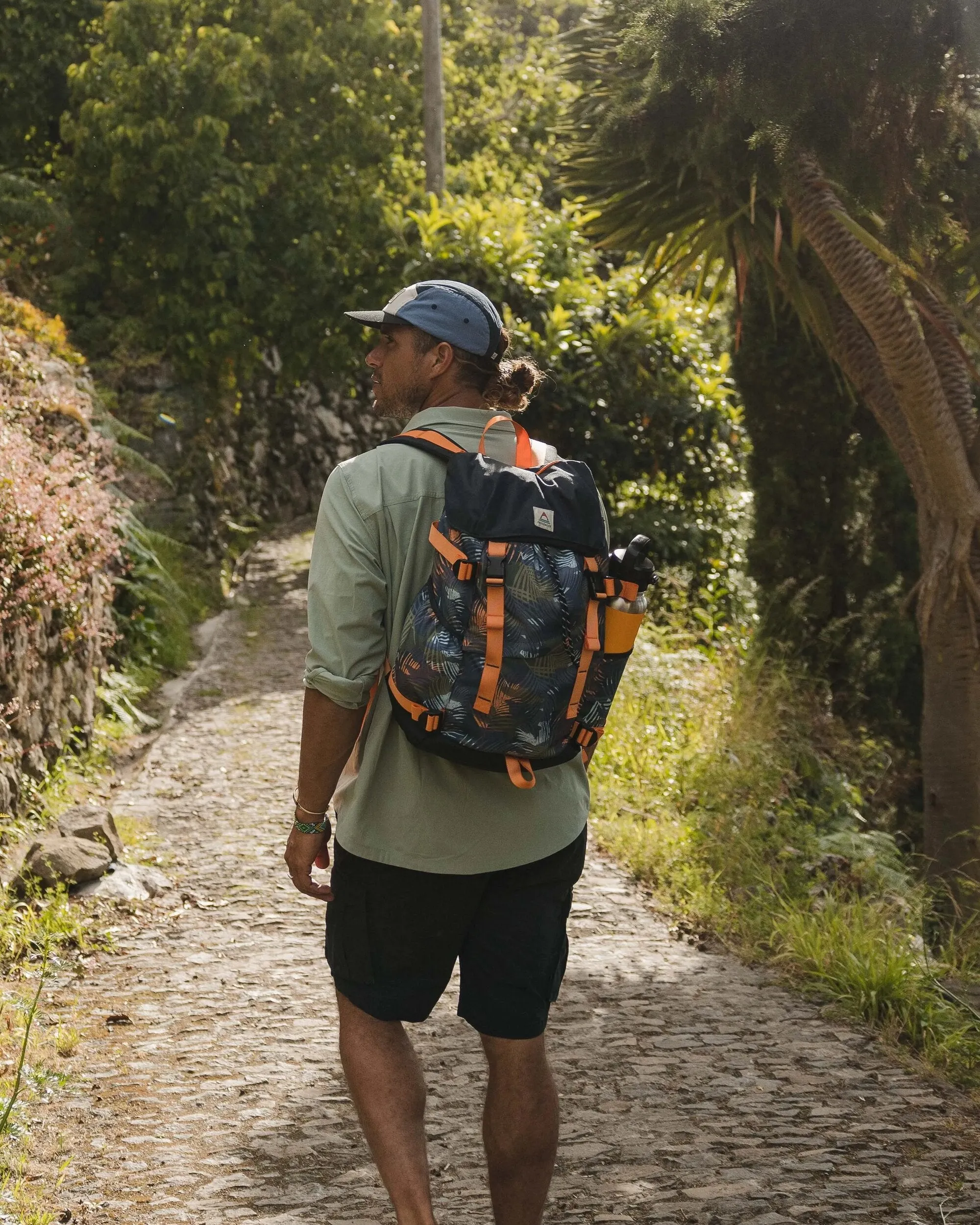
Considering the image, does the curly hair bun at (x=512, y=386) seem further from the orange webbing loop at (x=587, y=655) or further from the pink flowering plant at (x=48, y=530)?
the pink flowering plant at (x=48, y=530)

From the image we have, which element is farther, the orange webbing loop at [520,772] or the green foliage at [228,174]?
the green foliage at [228,174]

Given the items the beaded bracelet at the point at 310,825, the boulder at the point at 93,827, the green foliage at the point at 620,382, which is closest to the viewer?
the beaded bracelet at the point at 310,825

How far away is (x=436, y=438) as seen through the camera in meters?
2.50

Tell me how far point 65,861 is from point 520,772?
3388mm

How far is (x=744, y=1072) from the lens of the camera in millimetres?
3916

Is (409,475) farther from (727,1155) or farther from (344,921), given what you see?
(727,1155)

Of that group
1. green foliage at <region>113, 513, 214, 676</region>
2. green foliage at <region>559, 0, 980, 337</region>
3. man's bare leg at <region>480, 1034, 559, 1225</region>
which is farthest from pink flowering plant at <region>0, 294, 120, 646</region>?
man's bare leg at <region>480, 1034, 559, 1225</region>

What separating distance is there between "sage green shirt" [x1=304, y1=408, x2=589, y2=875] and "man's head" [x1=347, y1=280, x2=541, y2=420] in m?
0.19

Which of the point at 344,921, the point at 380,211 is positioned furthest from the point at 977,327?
the point at 380,211

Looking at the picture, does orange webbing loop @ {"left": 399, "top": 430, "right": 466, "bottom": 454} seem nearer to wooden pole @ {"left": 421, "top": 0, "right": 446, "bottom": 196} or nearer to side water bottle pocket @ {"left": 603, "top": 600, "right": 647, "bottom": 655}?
side water bottle pocket @ {"left": 603, "top": 600, "right": 647, "bottom": 655}

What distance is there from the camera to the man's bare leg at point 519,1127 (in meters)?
2.54

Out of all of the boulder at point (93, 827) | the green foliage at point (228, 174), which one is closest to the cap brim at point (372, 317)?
the boulder at point (93, 827)

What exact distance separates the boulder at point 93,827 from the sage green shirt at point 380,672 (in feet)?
11.1

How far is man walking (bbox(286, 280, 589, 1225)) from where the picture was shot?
95.2 inches
